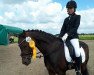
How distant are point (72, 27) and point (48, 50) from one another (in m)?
0.94

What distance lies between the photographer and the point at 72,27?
348 inches

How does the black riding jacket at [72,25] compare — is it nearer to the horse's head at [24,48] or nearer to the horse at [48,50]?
the horse at [48,50]

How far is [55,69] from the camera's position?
8.51 meters

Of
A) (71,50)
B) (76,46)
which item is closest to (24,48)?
(71,50)

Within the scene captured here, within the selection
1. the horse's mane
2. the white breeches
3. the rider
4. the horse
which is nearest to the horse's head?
the horse

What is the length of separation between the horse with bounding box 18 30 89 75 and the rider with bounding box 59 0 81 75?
0.30 m

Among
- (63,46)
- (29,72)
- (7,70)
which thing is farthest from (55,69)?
(7,70)

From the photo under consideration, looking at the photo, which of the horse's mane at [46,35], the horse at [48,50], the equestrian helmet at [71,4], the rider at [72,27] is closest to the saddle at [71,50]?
the rider at [72,27]

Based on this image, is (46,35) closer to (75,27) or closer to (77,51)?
(75,27)

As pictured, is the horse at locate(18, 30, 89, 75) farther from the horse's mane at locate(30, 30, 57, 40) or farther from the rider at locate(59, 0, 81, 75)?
the rider at locate(59, 0, 81, 75)

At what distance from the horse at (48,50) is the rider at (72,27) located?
0.99 ft

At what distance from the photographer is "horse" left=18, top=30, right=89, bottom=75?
8398 millimetres

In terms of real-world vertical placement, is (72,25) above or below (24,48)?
above

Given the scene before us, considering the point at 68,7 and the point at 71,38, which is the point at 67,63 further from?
the point at 68,7
